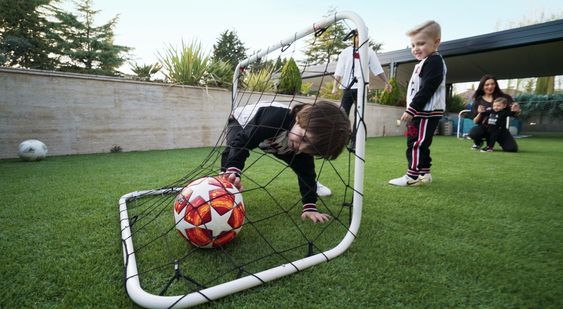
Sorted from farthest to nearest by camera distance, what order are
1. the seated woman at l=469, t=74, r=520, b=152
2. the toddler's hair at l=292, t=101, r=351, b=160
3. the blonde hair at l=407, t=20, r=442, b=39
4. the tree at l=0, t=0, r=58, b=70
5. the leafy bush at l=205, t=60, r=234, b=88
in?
1. the tree at l=0, t=0, r=58, b=70
2. the leafy bush at l=205, t=60, r=234, b=88
3. the seated woman at l=469, t=74, r=520, b=152
4. the blonde hair at l=407, t=20, r=442, b=39
5. the toddler's hair at l=292, t=101, r=351, b=160

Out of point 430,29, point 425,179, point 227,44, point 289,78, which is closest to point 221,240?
point 425,179

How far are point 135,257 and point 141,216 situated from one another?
55cm

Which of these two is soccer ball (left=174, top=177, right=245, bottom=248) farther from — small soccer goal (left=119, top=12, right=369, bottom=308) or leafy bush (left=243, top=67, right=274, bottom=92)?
leafy bush (left=243, top=67, right=274, bottom=92)

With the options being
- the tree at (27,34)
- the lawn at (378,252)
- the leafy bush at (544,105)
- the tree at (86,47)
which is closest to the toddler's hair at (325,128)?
the lawn at (378,252)

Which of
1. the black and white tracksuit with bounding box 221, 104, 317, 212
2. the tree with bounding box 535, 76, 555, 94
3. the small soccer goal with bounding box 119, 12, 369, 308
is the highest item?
the tree with bounding box 535, 76, 555, 94

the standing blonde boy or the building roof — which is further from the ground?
the building roof

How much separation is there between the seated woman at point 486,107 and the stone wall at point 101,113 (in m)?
4.87

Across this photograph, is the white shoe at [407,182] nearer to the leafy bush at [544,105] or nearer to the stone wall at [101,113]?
the stone wall at [101,113]

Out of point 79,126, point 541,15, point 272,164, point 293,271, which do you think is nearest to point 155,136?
point 79,126

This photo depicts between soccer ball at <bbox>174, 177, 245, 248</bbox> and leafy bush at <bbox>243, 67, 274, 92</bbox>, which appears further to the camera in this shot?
leafy bush at <bbox>243, 67, 274, 92</bbox>

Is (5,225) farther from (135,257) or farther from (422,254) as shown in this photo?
(422,254)

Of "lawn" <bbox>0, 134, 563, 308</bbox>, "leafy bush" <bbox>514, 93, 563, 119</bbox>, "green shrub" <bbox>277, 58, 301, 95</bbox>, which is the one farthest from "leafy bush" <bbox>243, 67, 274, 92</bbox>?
"leafy bush" <bbox>514, 93, 563, 119</bbox>

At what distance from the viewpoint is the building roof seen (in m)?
7.19

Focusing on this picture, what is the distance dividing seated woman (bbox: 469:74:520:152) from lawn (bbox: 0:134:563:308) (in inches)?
128
